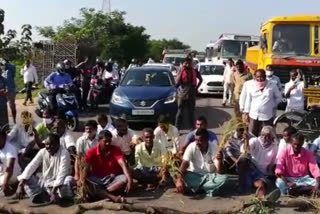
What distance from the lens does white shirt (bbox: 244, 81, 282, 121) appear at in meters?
9.29

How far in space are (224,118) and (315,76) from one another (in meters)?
3.05

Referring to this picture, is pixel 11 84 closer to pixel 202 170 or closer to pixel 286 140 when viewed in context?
pixel 202 170

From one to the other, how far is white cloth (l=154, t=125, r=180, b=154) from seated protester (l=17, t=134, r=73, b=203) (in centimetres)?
173

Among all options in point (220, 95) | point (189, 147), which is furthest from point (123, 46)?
point (189, 147)

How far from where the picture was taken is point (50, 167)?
716cm

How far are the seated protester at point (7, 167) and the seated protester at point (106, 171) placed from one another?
39.8 inches

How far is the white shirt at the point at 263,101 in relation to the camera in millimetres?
9289

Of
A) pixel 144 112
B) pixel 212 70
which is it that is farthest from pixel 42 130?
pixel 212 70

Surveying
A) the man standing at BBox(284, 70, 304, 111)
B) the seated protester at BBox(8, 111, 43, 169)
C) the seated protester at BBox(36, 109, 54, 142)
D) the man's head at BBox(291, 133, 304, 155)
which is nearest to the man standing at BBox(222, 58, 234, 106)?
the man standing at BBox(284, 70, 304, 111)

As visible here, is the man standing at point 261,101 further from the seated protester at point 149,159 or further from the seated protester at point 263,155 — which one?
the seated protester at point 149,159

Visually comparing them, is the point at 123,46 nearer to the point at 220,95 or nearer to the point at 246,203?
the point at 220,95

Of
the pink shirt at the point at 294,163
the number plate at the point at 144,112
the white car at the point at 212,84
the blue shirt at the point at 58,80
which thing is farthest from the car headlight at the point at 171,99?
the white car at the point at 212,84

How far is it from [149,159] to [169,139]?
70cm

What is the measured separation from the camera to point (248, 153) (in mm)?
7605
